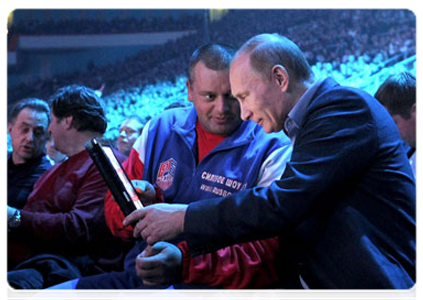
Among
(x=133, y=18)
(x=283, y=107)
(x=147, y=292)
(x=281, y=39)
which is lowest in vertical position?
(x=147, y=292)

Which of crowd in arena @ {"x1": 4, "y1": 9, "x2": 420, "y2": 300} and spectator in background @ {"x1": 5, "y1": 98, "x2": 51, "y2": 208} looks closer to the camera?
crowd in arena @ {"x1": 4, "y1": 9, "x2": 420, "y2": 300}

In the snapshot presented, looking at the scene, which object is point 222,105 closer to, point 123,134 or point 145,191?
point 145,191

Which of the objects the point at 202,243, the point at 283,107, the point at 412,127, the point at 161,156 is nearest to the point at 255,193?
the point at 202,243

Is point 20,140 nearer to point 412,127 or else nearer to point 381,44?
point 412,127

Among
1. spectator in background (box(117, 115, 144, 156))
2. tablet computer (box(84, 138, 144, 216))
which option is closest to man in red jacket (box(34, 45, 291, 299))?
tablet computer (box(84, 138, 144, 216))

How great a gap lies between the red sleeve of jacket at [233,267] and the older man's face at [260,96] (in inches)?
14.7

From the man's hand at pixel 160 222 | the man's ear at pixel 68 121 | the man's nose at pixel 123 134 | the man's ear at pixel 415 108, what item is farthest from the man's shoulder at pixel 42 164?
the man's ear at pixel 415 108

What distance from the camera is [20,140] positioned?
2918 millimetres

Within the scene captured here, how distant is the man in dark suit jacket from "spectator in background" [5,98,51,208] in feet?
5.21

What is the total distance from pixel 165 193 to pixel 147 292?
1.14 ft

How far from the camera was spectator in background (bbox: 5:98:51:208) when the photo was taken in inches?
111

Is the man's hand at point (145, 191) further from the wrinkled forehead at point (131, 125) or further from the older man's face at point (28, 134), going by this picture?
the wrinkled forehead at point (131, 125)

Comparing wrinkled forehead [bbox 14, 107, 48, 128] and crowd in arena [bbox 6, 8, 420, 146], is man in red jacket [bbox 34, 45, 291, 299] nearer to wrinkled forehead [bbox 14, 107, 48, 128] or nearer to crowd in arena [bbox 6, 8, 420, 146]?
wrinkled forehead [bbox 14, 107, 48, 128]

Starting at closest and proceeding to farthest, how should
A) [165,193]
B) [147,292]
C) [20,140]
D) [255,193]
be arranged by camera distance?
1. [255,193]
2. [147,292]
3. [165,193]
4. [20,140]
